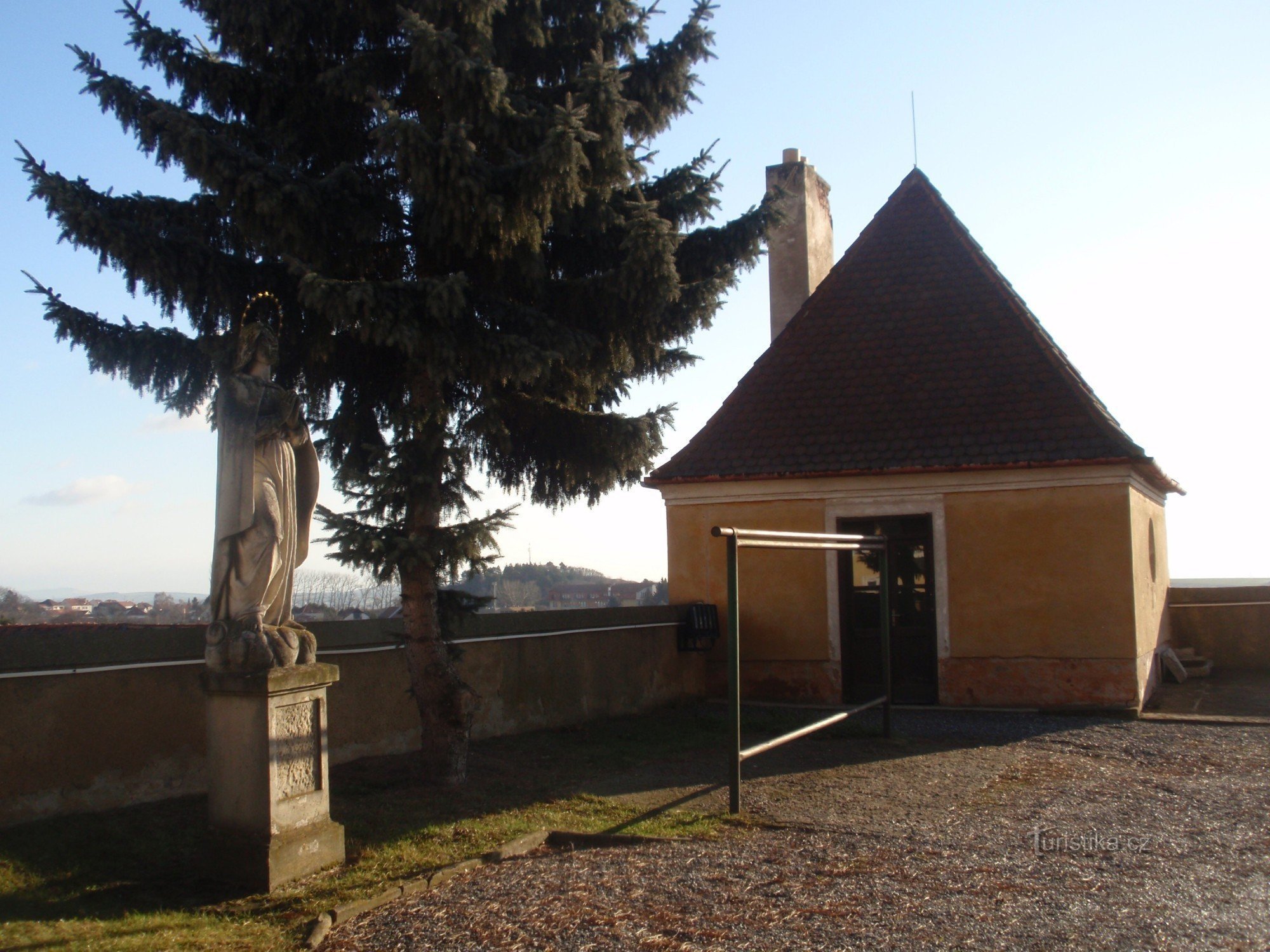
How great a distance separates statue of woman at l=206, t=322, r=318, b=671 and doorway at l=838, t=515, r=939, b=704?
8.51 m

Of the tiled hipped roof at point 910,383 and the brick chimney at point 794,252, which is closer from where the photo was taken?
the tiled hipped roof at point 910,383

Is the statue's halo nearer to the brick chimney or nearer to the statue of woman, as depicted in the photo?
the statue of woman

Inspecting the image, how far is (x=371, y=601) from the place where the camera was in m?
11.1

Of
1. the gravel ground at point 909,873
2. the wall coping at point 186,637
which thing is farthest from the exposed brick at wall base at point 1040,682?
the wall coping at point 186,637

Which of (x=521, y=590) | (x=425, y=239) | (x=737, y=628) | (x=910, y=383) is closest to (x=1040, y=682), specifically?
(x=910, y=383)

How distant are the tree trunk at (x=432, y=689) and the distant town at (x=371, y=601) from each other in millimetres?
247

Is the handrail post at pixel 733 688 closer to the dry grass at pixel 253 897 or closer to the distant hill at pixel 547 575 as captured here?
the dry grass at pixel 253 897

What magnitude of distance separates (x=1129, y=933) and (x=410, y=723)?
19.2ft

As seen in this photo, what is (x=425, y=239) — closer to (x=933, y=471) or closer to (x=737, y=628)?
(x=737, y=628)

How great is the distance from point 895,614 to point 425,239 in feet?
25.9

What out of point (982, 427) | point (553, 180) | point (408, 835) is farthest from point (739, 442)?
point (408, 835)

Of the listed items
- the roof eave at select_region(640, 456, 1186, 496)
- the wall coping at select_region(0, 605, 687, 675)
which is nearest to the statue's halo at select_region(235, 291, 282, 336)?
the wall coping at select_region(0, 605, 687, 675)

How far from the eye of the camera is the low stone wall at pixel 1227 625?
53.5ft

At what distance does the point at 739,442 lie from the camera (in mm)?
13750
